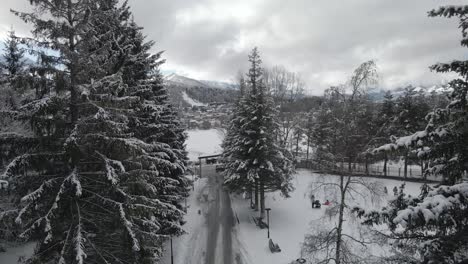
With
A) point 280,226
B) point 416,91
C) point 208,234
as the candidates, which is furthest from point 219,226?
point 416,91

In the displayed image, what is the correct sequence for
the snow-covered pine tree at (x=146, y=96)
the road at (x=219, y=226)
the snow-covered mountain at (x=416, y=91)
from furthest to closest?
1. the road at (x=219, y=226)
2. the snow-covered pine tree at (x=146, y=96)
3. the snow-covered mountain at (x=416, y=91)

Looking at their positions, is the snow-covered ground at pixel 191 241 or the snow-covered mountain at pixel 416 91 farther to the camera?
the snow-covered ground at pixel 191 241

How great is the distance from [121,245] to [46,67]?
5383mm

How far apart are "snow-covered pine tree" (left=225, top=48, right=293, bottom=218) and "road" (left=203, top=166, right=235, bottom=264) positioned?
3979 mm

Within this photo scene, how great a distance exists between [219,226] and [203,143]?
211ft

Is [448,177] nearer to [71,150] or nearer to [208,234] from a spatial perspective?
[71,150]

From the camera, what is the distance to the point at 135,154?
930 cm

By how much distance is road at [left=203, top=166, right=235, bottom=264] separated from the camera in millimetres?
22188

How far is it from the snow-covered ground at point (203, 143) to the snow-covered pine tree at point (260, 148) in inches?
1808

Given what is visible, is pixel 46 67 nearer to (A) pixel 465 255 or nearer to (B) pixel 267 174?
(A) pixel 465 255

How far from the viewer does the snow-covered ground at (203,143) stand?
3044 inches

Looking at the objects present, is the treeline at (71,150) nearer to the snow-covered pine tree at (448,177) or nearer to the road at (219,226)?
the snow-covered pine tree at (448,177)

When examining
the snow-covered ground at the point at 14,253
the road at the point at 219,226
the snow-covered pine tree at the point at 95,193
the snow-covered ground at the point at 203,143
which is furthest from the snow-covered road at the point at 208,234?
the snow-covered ground at the point at 203,143

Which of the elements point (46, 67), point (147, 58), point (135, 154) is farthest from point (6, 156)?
point (147, 58)
